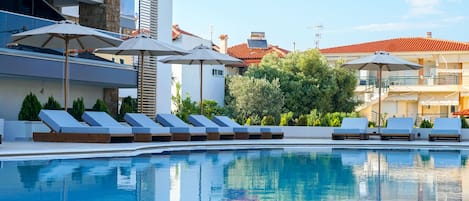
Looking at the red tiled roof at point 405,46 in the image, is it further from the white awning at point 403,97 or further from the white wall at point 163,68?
the white wall at point 163,68

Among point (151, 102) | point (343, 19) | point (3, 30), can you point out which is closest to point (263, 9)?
point (343, 19)

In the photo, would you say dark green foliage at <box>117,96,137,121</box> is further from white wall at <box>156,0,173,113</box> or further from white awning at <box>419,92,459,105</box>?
white awning at <box>419,92,459,105</box>

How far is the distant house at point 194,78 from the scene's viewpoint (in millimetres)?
49875

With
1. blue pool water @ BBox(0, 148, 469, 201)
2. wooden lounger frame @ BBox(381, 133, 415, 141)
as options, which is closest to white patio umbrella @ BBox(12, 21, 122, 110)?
blue pool water @ BBox(0, 148, 469, 201)

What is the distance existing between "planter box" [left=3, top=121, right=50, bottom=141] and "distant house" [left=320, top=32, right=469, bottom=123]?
29.6 metres

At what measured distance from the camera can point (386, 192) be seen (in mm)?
9680

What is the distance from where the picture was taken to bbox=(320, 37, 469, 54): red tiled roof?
170 feet

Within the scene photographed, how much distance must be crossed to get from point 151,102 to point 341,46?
30.0m

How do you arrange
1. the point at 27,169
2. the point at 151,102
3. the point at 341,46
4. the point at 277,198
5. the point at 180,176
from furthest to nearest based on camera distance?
1. the point at 341,46
2. the point at 151,102
3. the point at 27,169
4. the point at 180,176
5. the point at 277,198

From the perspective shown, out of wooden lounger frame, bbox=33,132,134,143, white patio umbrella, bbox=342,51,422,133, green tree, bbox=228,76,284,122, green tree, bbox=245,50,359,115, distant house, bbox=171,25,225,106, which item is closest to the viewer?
wooden lounger frame, bbox=33,132,134,143

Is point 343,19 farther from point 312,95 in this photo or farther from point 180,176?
point 180,176

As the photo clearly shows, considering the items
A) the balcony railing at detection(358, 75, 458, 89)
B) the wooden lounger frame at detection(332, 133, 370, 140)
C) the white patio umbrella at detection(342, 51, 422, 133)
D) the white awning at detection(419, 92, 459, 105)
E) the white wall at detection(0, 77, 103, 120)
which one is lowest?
the wooden lounger frame at detection(332, 133, 370, 140)

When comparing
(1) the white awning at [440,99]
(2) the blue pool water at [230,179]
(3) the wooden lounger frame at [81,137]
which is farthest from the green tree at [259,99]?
(2) the blue pool water at [230,179]

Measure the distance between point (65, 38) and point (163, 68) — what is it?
11258mm
